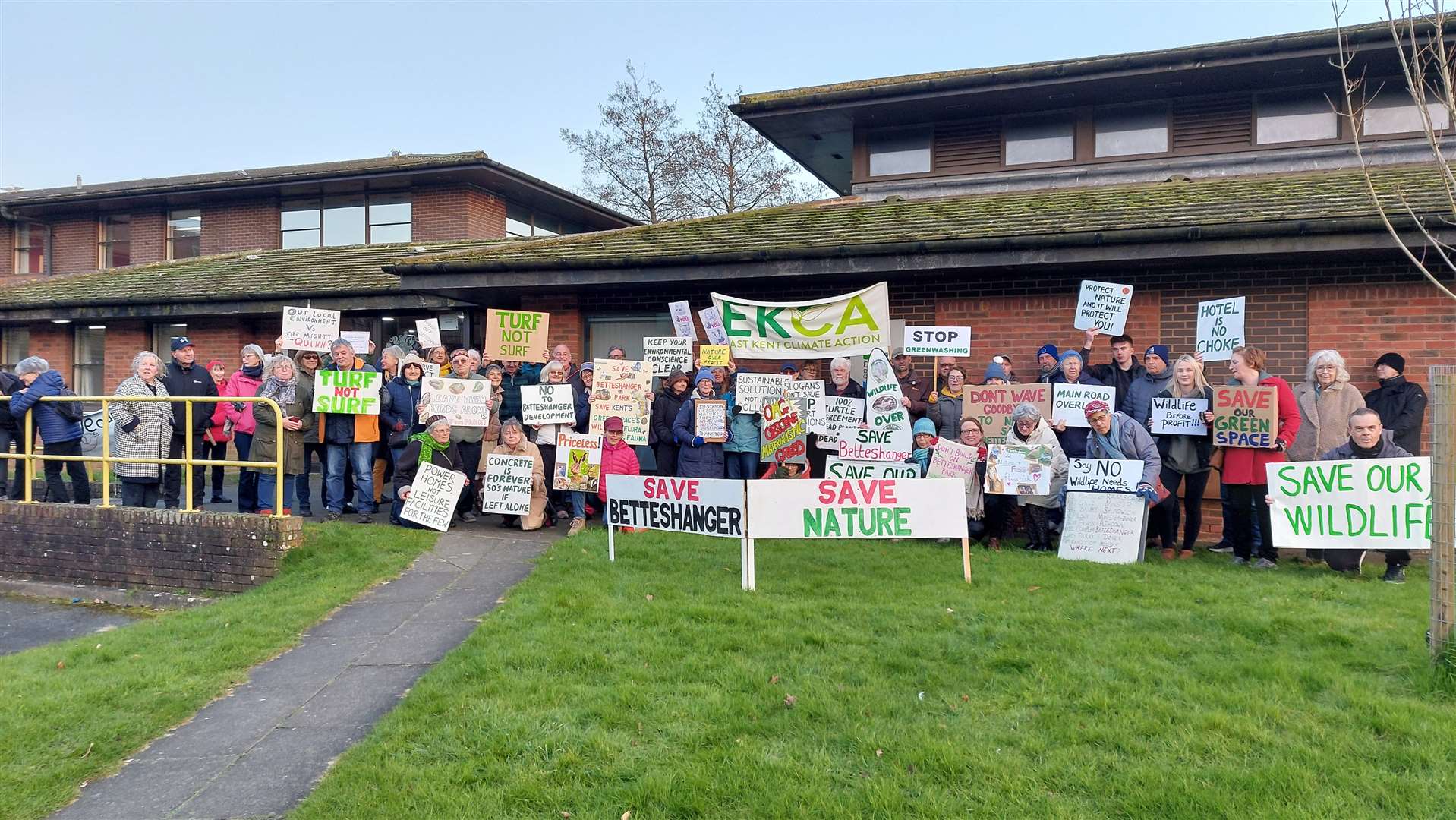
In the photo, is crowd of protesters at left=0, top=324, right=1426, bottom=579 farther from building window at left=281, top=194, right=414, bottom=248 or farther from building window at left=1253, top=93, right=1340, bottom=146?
building window at left=281, top=194, right=414, bottom=248

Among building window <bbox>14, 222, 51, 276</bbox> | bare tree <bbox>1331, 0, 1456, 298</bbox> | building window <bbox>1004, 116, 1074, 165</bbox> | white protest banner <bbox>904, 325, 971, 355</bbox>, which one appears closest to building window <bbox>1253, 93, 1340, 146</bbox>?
bare tree <bbox>1331, 0, 1456, 298</bbox>

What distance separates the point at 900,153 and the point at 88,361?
1689cm

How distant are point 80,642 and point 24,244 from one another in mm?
22617

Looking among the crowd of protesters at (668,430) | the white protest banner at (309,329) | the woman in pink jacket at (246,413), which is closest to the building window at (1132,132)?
the crowd of protesters at (668,430)

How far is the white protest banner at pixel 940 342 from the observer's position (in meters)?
9.98

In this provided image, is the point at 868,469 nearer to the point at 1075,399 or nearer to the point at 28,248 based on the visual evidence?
the point at 1075,399

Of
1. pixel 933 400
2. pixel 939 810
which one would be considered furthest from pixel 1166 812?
pixel 933 400

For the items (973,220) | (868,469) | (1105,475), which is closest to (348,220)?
(973,220)

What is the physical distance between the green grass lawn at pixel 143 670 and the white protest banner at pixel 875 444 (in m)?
4.40

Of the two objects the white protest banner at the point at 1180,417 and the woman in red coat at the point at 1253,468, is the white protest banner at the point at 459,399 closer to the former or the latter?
the white protest banner at the point at 1180,417

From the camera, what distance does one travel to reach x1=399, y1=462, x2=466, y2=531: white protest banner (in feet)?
31.9

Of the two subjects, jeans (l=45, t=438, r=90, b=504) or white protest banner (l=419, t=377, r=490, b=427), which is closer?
white protest banner (l=419, t=377, r=490, b=427)

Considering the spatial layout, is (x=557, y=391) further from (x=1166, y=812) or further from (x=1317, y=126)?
(x=1317, y=126)

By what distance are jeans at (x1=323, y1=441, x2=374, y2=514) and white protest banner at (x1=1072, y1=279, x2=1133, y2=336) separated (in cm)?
769
